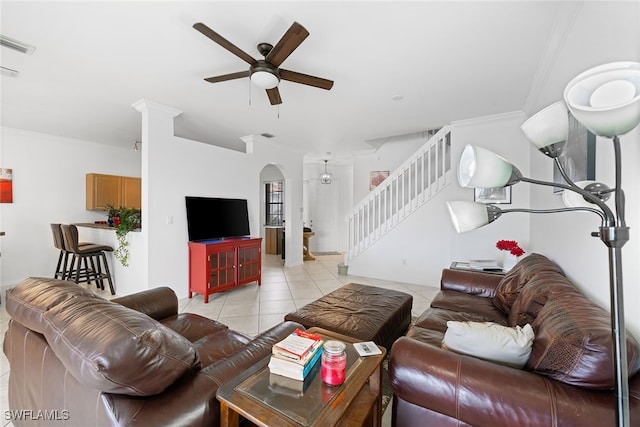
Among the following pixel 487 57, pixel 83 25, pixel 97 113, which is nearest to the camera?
pixel 83 25

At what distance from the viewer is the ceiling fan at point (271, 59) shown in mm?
1778

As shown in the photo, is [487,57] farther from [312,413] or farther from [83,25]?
[83,25]

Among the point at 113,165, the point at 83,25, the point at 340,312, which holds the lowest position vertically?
the point at 340,312

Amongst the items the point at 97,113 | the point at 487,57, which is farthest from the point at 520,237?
the point at 97,113

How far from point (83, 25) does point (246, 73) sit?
3.86 feet

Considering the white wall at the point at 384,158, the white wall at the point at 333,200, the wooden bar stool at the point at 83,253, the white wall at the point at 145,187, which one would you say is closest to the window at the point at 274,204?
the white wall at the point at 333,200

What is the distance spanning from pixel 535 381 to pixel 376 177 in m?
5.51

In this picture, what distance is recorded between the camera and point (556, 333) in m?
1.08

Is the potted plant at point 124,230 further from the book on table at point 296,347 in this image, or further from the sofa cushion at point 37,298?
the book on table at point 296,347

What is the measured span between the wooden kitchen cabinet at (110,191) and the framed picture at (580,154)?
6.40 metres

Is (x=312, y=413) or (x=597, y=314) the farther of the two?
(x=597, y=314)

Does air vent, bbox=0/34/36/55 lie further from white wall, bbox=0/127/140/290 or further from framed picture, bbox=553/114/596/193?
framed picture, bbox=553/114/596/193

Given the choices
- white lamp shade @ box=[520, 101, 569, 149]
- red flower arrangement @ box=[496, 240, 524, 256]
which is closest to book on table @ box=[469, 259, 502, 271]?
red flower arrangement @ box=[496, 240, 524, 256]

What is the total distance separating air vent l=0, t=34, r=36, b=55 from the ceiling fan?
1479 millimetres
